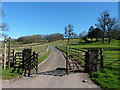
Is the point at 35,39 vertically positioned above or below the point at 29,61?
above

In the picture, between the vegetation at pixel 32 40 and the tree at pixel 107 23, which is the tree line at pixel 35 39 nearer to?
the vegetation at pixel 32 40

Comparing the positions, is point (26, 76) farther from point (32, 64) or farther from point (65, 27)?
point (65, 27)

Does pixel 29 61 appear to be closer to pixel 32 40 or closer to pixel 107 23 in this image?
pixel 107 23

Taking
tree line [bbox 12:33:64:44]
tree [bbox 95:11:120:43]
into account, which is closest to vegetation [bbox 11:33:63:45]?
tree line [bbox 12:33:64:44]

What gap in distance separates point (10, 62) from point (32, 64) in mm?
2210

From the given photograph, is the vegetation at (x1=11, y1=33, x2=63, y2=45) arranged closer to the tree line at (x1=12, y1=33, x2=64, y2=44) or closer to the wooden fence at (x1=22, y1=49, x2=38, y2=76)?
the tree line at (x1=12, y1=33, x2=64, y2=44)

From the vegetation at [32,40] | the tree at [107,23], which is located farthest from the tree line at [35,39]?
the tree at [107,23]

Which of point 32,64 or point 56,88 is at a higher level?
point 32,64

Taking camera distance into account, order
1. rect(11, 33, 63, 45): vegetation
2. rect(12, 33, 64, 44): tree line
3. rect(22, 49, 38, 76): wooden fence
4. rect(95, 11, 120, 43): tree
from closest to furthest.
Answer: rect(22, 49, 38, 76): wooden fence < rect(95, 11, 120, 43): tree < rect(11, 33, 63, 45): vegetation < rect(12, 33, 64, 44): tree line

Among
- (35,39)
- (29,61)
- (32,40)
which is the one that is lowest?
(29,61)

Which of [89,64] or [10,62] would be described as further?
[10,62]

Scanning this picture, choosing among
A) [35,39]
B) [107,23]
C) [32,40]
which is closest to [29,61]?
[107,23]

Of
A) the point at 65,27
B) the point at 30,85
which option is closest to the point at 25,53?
the point at 30,85

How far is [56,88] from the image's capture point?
5.34m
